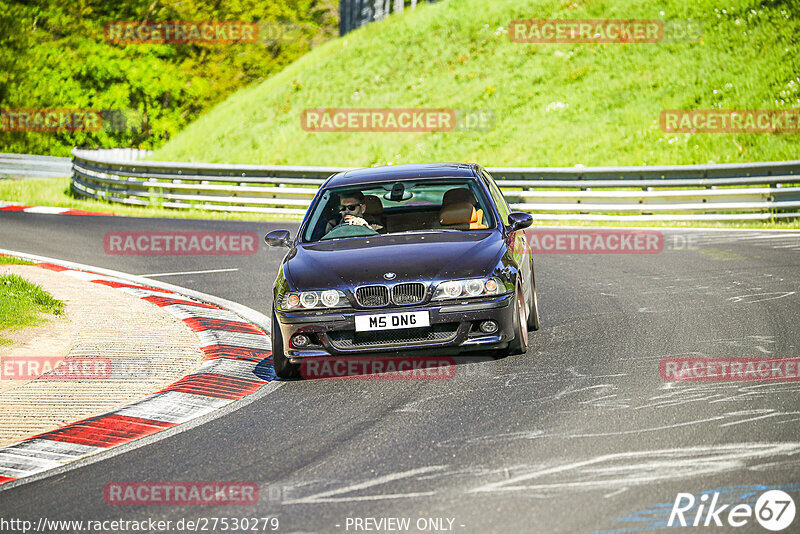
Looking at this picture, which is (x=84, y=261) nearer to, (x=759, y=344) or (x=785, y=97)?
(x=759, y=344)

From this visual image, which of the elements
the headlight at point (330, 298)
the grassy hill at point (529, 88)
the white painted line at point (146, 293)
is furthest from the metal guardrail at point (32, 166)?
the headlight at point (330, 298)

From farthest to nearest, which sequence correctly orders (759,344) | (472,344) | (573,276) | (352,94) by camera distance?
(352,94) → (573,276) → (759,344) → (472,344)

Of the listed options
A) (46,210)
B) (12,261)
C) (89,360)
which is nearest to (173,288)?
(12,261)

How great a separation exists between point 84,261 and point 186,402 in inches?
367

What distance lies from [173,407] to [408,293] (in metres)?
1.86

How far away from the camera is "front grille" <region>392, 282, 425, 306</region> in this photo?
772 centimetres

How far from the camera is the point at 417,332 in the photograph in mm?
7688

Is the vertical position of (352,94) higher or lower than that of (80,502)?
higher

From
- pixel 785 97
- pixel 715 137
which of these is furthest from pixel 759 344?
pixel 785 97

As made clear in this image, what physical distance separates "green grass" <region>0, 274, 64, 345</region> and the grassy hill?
66.5 ft

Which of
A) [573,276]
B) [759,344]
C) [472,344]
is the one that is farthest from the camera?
[573,276]

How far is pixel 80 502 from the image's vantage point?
210 inches

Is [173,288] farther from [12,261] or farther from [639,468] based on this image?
[639,468]

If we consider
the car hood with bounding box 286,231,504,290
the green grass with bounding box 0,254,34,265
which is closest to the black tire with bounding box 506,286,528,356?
the car hood with bounding box 286,231,504,290
